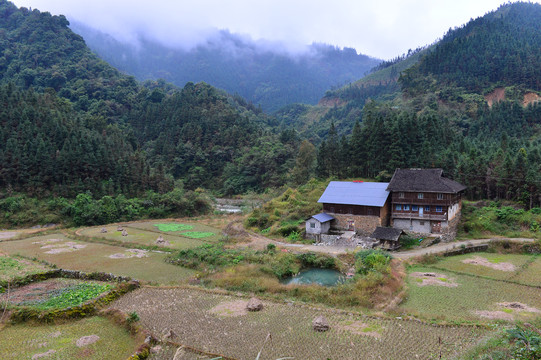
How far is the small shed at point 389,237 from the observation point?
26.9m

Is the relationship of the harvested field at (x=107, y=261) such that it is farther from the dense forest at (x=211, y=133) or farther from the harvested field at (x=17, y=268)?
the dense forest at (x=211, y=133)

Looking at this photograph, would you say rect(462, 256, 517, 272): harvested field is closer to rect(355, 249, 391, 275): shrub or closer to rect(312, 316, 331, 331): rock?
rect(355, 249, 391, 275): shrub

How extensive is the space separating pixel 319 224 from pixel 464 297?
15619 millimetres

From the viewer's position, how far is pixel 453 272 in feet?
68.5

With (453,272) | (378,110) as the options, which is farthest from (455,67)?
(453,272)

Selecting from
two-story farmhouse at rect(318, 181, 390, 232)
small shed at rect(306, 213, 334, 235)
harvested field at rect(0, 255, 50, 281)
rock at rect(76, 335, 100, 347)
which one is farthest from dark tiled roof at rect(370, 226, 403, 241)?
harvested field at rect(0, 255, 50, 281)

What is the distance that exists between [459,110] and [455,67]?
1872 centimetres

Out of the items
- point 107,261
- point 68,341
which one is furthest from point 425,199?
point 68,341

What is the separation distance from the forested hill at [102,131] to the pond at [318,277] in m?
33.8

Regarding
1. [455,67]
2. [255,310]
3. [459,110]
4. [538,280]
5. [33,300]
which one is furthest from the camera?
[455,67]

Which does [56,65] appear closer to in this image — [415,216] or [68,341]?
[415,216]

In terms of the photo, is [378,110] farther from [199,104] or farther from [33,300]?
[33,300]

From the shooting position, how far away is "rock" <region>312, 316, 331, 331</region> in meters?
12.4

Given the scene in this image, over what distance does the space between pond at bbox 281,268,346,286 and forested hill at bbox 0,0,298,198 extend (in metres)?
33.8
